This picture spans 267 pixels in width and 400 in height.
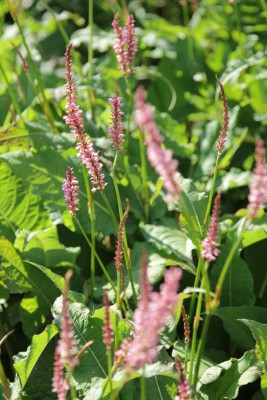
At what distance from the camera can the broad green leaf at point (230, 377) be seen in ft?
5.71

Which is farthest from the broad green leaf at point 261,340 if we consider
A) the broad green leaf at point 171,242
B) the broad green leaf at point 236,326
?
the broad green leaf at point 171,242

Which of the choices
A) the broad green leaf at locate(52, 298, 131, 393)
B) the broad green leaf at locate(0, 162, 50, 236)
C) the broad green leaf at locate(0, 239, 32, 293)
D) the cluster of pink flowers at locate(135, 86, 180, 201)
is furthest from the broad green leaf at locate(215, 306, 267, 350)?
the cluster of pink flowers at locate(135, 86, 180, 201)

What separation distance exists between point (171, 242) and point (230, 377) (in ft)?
1.80

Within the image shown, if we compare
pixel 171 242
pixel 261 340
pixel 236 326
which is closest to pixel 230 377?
pixel 261 340

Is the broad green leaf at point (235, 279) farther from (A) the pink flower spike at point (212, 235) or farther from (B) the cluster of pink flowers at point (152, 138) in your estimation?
(B) the cluster of pink flowers at point (152, 138)

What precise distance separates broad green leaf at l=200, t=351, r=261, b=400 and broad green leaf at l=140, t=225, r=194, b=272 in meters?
0.36

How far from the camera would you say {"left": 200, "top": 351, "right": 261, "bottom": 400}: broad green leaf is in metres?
1.74

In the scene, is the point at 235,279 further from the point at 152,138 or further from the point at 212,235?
the point at 152,138

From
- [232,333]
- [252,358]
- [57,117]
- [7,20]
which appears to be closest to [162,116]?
[57,117]

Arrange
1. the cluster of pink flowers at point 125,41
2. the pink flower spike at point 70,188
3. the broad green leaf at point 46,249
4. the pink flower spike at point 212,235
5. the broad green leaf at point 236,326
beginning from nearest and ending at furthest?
the pink flower spike at point 212,235, the pink flower spike at point 70,188, the cluster of pink flowers at point 125,41, the broad green leaf at point 236,326, the broad green leaf at point 46,249

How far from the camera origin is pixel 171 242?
2.19 m

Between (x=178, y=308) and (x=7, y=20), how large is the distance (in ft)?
13.8

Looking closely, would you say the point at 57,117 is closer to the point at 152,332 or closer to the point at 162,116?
the point at 162,116

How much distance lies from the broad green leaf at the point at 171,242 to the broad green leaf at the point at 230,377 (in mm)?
363
